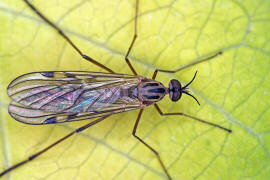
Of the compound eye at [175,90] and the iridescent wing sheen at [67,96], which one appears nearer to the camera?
the iridescent wing sheen at [67,96]

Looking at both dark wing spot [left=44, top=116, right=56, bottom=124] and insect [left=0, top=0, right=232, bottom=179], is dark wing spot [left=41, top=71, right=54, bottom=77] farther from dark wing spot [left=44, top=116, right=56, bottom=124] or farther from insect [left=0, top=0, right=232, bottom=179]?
dark wing spot [left=44, top=116, right=56, bottom=124]

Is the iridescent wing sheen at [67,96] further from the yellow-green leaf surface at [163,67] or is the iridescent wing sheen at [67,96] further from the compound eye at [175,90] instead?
the compound eye at [175,90]

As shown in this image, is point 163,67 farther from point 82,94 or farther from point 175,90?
point 82,94

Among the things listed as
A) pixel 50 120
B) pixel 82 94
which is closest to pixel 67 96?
pixel 82 94

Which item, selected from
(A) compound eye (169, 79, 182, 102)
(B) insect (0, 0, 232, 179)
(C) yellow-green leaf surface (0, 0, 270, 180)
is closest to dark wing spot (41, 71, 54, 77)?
(B) insect (0, 0, 232, 179)

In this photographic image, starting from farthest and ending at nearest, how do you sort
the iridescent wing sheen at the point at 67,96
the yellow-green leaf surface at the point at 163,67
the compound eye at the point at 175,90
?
the compound eye at the point at 175,90
the yellow-green leaf surface at the point at 163,67
the iridescent wing sheen at the point at 67,96

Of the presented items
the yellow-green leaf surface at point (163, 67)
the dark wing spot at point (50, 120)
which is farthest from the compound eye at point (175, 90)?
the dark wing spot at point (50, 120)

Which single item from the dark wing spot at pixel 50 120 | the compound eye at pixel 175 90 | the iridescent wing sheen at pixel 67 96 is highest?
the compound eye at pixel 175 90

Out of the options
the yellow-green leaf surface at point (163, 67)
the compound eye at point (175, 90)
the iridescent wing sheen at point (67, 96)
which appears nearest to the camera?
the iridescent wing sheen at point (67, 96)
